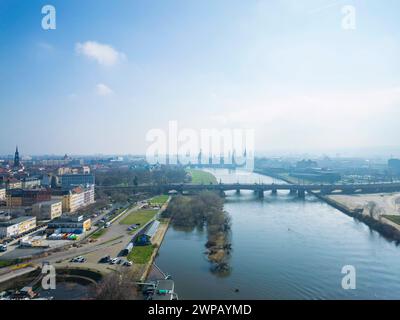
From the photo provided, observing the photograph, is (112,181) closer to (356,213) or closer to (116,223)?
(116,223)

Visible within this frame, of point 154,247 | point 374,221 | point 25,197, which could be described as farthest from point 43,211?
point 374,221

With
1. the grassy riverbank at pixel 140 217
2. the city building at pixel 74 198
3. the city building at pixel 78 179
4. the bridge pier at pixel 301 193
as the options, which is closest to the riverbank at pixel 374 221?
the bridge pier at pixel 301 193

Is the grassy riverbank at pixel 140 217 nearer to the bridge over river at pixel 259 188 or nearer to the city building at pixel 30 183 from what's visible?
the bridge over river at pixel 259 188

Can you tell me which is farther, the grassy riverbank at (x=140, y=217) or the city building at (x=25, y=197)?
the city building at (x=25, y=197)

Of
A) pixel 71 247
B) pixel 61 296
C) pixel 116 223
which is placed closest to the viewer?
pixel 61 296

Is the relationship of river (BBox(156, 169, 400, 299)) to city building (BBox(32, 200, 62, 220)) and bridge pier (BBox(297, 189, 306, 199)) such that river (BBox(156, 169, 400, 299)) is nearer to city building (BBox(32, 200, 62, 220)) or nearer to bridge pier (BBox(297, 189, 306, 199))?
city building (BBox(32, 200, 62, 220))

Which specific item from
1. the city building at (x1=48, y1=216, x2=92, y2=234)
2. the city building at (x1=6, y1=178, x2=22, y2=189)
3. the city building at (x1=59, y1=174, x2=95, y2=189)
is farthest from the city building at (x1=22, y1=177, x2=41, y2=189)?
the city building at (x1=48, y1=216, x2=92, y2=234)
